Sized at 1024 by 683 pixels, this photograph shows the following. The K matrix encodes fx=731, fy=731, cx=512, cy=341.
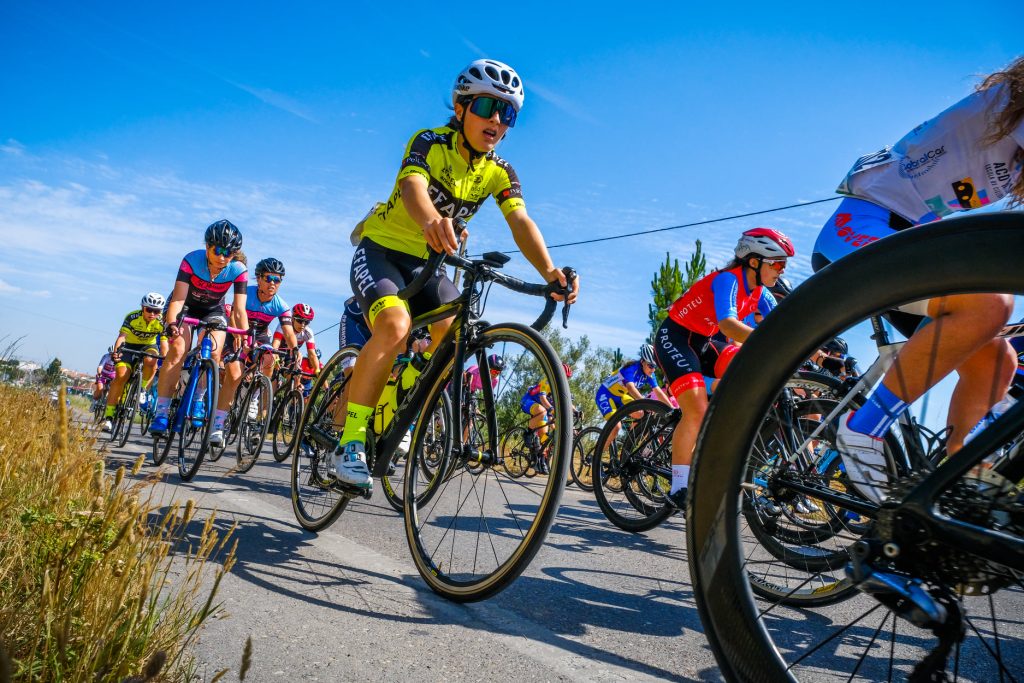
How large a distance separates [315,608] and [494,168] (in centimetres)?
255

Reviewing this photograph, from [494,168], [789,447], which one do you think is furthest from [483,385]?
[789,447]

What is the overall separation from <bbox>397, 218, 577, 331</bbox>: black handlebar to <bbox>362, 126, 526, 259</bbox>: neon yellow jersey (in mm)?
745

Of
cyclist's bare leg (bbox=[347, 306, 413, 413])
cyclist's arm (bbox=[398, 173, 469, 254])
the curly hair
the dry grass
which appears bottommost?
the dry grass

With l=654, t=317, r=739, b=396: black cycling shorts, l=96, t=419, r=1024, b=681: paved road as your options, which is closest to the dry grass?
l=96, t=419, r=1024, b=681: paved road

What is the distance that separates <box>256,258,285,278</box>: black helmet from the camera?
936 cm

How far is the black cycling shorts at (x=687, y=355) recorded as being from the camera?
5.43 meters

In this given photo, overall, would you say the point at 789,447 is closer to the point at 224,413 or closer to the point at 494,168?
the point at 494,168

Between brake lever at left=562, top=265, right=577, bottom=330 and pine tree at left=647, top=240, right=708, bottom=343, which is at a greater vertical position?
pine tree at left=647, top=240, right=708, bottom=343

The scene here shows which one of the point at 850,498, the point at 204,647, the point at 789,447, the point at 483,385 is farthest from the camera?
the point at 483,385

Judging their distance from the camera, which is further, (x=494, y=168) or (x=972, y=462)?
(x=494, y=168)

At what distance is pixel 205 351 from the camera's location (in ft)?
22.1

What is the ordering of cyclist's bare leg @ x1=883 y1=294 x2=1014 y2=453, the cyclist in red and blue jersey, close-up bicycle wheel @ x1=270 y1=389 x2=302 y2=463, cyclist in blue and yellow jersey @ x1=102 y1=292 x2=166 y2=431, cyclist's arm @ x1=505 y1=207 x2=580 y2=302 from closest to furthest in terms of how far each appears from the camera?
cyclist's bare leg @ x1=883 y1=294 x2=1014 y2=453 < cyclist's arm @ x1=505 y1=207 x2=580 y2=302 < the cyclist in red and blue jersey < close-up bicycle wheel @ x1=270 y1=389 x2=302 y2=463 < cyclist in blue and yellow jersey @ x1=102 y1=292 x2=166 y2=431

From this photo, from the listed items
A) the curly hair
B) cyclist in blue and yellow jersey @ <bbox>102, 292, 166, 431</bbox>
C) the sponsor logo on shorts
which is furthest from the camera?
cyclist in blue and yellow jersey @ <bbox>102, 292, 166, 431</bbox>

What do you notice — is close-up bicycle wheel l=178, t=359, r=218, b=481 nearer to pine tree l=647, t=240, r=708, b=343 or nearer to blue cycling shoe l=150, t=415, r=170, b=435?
blue cycling shoe l=150, t=415, r=170, b=435
